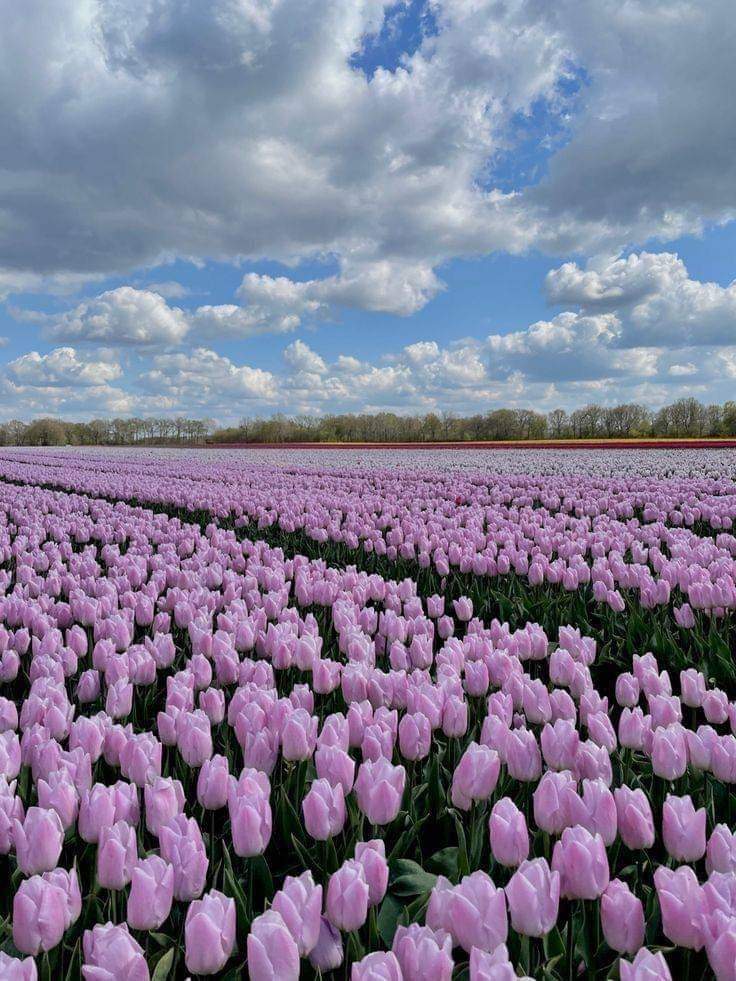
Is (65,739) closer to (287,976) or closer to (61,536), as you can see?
(287,976)

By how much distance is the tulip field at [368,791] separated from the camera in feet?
4.80

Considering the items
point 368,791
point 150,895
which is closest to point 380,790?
point 368,791

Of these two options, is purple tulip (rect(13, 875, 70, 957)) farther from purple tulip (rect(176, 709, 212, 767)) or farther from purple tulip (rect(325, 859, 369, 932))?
purple tulip (rect(176, 709, 212, 767))

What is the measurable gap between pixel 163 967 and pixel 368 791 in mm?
626

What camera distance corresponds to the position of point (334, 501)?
10023 mm

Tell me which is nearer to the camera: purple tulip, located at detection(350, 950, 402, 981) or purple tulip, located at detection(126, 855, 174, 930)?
purple tulip, located at detection(350, 950, 402, 981)

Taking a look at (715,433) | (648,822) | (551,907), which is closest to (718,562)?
(648,822)

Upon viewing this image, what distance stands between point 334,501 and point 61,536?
3745mm

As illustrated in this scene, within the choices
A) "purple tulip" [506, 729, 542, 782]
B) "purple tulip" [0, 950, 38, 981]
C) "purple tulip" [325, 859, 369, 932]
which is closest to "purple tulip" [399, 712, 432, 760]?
"purple tulip" [506, 729, 542, 782]

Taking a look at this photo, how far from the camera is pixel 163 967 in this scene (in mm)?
1559

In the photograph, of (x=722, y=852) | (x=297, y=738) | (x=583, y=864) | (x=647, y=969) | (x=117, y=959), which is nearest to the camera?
(x=647, y=969)

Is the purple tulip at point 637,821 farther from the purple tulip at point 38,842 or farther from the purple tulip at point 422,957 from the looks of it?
the purple tulip at point 38,842

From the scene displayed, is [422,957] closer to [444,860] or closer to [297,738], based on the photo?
[444,860]

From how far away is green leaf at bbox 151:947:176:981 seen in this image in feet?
5.09
